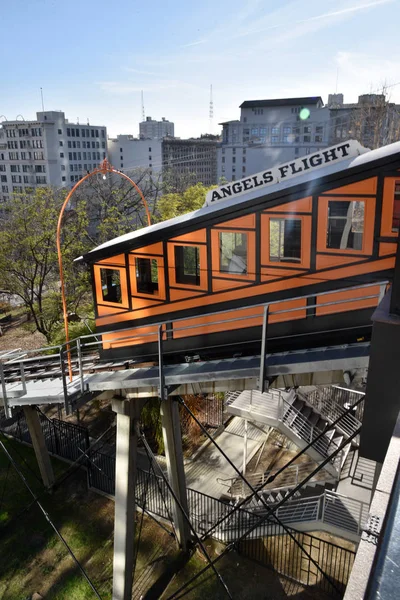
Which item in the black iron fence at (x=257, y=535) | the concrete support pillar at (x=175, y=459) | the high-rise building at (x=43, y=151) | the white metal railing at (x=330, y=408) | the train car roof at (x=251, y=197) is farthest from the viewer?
the high-rise building at (x=43, y=151)

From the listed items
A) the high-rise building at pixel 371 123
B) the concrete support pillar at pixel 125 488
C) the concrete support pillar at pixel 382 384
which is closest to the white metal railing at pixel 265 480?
the concrete support pillar at pixel 125 488

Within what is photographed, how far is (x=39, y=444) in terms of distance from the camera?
12367 mm

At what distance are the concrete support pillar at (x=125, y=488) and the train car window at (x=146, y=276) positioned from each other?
2.29m

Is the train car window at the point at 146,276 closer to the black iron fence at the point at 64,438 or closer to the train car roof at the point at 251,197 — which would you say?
the train car roof at the point at 251,197

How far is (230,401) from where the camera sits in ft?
39.5

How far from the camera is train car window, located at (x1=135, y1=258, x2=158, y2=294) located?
876 cm

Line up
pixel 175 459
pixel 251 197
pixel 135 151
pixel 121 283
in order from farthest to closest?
pixel 135 151
pixel 175 459
pixel 121 283
pixel 251 197

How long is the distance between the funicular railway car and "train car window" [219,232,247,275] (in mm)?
18

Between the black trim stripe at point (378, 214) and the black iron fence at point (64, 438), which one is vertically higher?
the black trim stripe at point (378, 214)

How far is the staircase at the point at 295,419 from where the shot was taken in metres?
11.1

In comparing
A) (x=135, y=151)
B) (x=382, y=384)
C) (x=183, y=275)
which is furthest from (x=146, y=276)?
(x=135, y=151)

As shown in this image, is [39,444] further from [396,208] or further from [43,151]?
[43,151]

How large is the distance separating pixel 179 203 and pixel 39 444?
14808 mm

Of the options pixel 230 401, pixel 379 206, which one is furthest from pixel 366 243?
pixel 230 401
